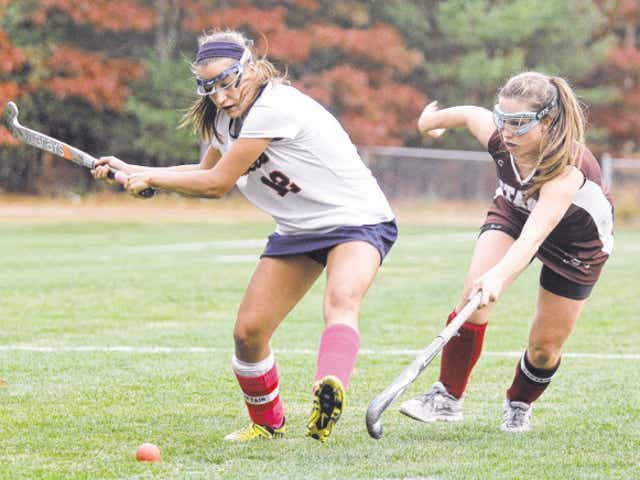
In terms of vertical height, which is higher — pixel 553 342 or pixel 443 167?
pixel 553 342

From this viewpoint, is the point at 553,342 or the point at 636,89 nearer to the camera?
the point at 553,342

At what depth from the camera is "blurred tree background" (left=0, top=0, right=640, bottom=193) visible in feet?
94.3

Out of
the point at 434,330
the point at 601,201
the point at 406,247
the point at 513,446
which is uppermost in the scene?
the point at 601,201

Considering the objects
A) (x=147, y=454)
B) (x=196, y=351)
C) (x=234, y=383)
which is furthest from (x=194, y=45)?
(x=147, y=454)

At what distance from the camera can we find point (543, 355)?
5.70 metres

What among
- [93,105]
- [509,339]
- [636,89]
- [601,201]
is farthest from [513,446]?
[636,89]

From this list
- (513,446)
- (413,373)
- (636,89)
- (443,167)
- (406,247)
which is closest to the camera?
(413,373)

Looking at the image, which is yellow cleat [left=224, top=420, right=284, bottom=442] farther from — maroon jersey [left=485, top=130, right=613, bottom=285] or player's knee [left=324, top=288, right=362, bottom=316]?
maroon jersey [left=485, top=130, right=613, bottom=285]

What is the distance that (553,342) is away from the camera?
5645mm

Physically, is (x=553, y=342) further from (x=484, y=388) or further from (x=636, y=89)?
(x=636, y=89)

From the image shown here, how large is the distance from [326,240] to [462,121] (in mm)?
1109

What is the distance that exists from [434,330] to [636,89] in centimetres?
2648

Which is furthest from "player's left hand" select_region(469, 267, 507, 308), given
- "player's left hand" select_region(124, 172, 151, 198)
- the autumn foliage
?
the autumn foliage

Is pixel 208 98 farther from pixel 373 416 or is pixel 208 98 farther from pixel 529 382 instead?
pixel 529 382
